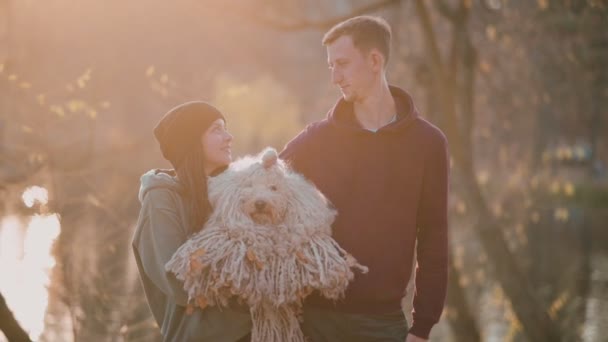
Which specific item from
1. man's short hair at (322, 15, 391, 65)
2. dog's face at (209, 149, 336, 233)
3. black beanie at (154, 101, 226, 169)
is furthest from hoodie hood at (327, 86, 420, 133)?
black beanie at (154, 101, 226, 169)

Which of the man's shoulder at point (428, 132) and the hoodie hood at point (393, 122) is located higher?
the hoodie hood at point (393, 122)

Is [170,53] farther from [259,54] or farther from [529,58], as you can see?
[259,54]

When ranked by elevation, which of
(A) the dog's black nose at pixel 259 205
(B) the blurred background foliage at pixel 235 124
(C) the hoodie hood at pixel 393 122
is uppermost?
(C) the hoodie hood at pixel 393 122

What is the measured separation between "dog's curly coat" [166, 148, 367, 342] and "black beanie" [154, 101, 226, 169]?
0.17 m

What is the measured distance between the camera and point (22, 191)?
4.78 metres

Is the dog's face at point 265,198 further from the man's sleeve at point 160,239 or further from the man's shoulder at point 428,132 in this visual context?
the man's shoulder at point 428,132

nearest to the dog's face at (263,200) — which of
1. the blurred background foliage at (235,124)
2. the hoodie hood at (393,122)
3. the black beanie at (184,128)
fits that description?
the black beanie at (184,128)

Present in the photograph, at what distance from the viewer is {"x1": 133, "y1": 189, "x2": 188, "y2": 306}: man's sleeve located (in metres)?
2.92

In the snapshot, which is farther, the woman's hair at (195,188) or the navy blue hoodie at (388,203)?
the navy blue hoodie at (388,203)

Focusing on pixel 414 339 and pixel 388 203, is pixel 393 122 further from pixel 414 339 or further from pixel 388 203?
pixel 414 339

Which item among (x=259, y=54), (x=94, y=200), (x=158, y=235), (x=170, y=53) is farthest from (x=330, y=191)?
(x=259, y=54)

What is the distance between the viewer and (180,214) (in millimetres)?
3072

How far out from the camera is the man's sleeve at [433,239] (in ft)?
11.5

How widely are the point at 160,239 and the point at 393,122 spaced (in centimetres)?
109
